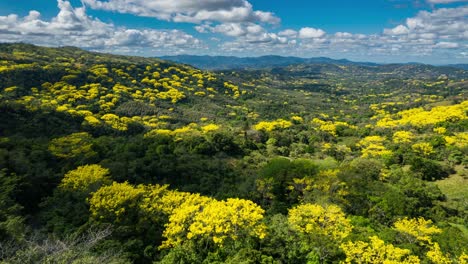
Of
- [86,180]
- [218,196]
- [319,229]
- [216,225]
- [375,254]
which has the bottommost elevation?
[218,196]

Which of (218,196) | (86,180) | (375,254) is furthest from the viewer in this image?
(218,196)

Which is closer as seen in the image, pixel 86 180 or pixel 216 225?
pixel 216 225

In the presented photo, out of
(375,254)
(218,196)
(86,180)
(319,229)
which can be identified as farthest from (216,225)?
(86,180)

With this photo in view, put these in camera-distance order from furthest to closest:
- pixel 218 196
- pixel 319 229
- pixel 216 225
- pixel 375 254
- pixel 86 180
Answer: pixel 218 196
pixel 86 180
pixel 319 229
pixel 216 225
pixel 375 254

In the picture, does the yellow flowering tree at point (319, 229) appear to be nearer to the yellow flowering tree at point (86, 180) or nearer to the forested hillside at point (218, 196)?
the forested hillside at point (218, 196)

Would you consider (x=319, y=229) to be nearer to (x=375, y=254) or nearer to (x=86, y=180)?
(x=375, y=254)

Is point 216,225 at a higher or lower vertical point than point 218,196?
higher

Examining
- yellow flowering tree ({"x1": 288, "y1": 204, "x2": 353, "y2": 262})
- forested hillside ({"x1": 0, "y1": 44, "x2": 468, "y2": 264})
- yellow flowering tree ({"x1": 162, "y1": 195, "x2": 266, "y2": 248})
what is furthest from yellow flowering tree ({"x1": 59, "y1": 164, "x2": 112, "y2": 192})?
yellow flowering tree ({"x1": 288, "y1": 204, "x2": 353, "y2": 262})

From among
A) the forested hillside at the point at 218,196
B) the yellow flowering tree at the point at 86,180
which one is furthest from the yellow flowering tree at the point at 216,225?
the yellow flowering tree at the point at 86,180

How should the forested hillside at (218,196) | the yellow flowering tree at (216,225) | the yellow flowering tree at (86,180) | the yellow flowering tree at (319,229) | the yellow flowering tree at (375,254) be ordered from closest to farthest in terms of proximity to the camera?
the yellow flowering tree at (375,254)
the forested hillside at (218,196)
the yellow flowering tree at (216,225)
the yellow flowering tree at (319,229)
the yellow flowering tree at (86,180)

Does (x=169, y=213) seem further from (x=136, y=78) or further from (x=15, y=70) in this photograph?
(x=136, y=78)

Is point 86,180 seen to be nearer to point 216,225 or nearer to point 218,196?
point 218,196
